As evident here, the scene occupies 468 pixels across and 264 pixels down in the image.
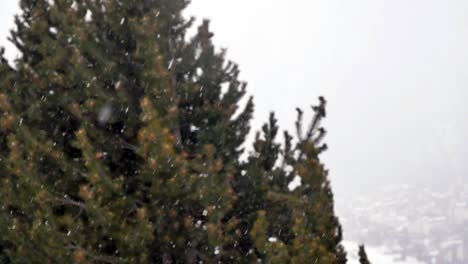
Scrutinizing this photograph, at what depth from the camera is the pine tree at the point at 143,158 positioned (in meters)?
6.11

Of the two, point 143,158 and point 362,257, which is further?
point 362,257

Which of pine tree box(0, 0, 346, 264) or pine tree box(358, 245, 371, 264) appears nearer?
pine tree box(0, 0, 346, 264)

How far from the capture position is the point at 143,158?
704 cm

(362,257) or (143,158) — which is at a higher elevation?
(143,158)

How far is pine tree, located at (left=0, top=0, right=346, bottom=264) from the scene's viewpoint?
6113 millimetres

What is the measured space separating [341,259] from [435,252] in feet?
372

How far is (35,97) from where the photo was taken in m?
7.80

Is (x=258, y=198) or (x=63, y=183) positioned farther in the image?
(x=258, y=198)

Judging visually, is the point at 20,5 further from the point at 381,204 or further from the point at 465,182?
the point at 465,182

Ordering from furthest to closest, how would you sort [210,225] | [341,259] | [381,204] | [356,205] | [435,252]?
[356,205] → [381,204] → [435,252] → [341,259] → [210,225]

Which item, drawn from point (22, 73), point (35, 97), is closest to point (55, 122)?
point (35, 97)

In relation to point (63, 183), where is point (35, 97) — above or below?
above

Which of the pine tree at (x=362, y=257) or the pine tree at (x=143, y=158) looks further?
the pine tree at (x=362, y=257)

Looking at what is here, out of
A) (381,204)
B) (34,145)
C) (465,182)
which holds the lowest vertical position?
(34,145)
